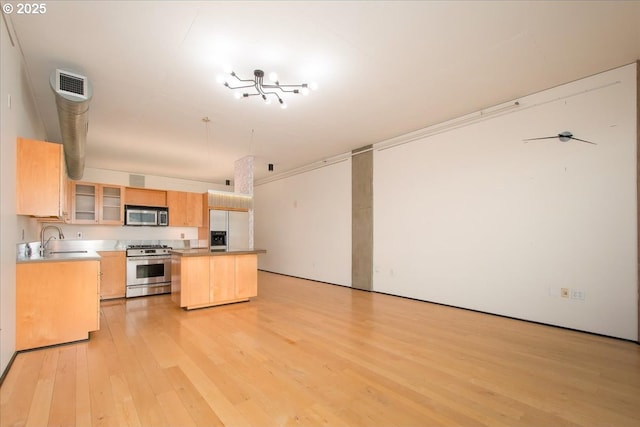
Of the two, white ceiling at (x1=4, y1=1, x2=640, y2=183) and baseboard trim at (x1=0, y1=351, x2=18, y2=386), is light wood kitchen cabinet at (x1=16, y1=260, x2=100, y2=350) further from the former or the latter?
white ceiling at (x1=4, y1=1, x2=640, y2=183)

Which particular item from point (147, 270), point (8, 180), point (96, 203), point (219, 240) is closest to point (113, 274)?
point (147, 270)

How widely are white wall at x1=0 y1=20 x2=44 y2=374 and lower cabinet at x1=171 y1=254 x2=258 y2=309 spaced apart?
1.94m

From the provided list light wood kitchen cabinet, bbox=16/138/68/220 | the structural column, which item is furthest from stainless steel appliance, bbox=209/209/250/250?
light wood kitchen cabinet, bbox=16/138/68/220

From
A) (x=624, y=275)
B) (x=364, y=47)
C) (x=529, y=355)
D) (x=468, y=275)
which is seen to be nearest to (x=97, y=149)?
(x=364, y=47)

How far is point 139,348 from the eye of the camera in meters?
3.00

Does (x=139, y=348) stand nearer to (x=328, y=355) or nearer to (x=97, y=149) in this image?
(x=328, y=355)

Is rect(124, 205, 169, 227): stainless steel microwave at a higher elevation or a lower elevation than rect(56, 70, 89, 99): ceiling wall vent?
lower

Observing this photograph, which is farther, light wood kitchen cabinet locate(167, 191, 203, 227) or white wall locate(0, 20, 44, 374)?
light wood kitchen cabinet locate(167, 191, 203, 227)

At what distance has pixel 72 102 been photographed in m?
3.10

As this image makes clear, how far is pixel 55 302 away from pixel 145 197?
376cm

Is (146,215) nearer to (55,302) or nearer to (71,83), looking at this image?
(55,302)

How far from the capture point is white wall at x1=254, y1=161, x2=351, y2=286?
22.1 feet

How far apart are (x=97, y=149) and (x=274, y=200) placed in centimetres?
449

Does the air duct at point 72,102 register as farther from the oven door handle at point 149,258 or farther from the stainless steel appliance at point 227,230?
the stainless steel appliance at point 227,230
